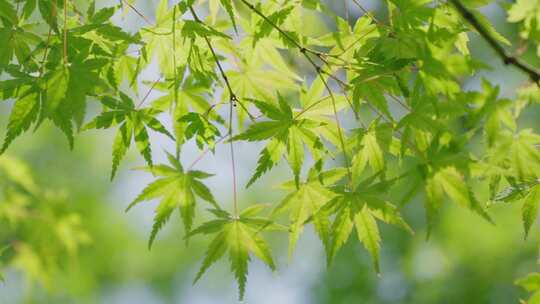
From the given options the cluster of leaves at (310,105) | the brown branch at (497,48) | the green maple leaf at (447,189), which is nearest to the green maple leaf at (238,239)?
the cluster of leaves at (310,105)

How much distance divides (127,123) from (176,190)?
0.27 m

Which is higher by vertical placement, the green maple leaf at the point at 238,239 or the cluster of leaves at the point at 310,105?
the cluster of leaves at the point at 310,105

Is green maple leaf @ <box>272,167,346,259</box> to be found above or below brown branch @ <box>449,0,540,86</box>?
below

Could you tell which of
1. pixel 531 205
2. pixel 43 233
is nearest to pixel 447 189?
pixel 531 205

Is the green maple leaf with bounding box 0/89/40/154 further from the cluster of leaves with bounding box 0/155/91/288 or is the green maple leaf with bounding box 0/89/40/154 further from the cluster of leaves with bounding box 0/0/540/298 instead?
Answer: the cluster of leaves with bounding box 0/155/91/288

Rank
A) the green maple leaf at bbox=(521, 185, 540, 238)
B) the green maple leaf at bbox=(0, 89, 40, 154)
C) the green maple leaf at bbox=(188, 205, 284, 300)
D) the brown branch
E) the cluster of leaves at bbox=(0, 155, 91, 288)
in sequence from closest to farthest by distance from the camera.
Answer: the brown branch → the green maple leaf at bbox=(0, 89, 40, 154) → the green maple leaf at bbox=(521, 185, 540, 238) → the green maple leaf at bbox=(188, 205, 284, 300) → the cluster of leaves at bbox=(0, 155, 91, 288)

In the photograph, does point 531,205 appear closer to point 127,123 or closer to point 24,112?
point 127,123

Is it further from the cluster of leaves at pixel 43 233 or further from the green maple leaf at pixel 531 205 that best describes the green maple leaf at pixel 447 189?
the cluster of leaves at pixel 43 233

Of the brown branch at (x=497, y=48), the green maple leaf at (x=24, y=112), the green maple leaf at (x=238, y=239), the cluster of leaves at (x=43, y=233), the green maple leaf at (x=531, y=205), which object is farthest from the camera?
the cluster of leaves at (x=43, y=233)

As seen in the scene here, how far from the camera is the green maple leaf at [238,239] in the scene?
190 centimetres

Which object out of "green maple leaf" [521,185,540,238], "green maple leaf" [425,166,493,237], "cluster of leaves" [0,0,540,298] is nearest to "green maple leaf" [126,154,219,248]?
"cluster of leaves" [0,0,540,298]

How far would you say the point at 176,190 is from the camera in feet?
6.50

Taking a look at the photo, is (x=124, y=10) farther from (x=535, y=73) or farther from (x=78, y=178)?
(x=78, y=178)

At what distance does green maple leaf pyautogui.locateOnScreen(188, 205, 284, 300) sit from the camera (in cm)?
190
